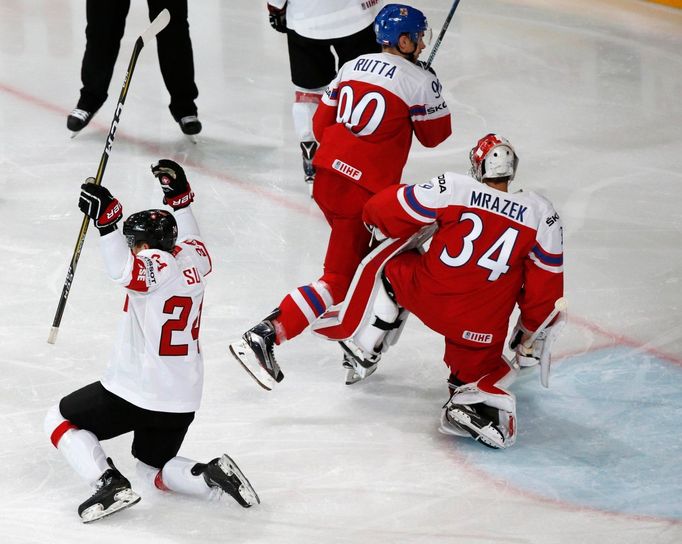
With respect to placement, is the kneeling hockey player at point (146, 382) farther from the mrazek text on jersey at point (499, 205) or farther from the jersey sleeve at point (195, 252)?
the mrazek text on jersey at point (499, 205)

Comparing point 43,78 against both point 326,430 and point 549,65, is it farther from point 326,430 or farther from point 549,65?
point 326,430

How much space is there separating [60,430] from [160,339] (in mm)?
359

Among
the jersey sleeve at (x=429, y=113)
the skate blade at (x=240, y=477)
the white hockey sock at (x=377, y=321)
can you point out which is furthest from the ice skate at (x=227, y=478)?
the jersey sleeve at (x=429, y=113)

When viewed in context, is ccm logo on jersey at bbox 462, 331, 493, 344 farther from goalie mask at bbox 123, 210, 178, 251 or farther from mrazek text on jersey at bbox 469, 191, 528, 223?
goalie mask at bbox 123, 210, 178, 251

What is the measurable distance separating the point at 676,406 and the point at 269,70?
4007 millimetres

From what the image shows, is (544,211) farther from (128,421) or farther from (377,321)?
(128,421)

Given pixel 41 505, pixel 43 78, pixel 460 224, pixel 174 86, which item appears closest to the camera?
pixel 41 505

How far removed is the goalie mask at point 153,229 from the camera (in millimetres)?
3121

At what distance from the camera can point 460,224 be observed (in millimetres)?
3512

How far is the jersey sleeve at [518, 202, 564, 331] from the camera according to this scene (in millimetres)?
3512

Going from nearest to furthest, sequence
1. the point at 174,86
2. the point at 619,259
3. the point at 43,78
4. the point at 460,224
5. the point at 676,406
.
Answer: the point at 460,224 < the point at 676,406 < the point at 619,259 < the point at 174,86 < the point at 43,78

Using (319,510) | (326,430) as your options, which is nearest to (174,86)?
(326,430)

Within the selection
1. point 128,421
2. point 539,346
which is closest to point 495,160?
point 539,346

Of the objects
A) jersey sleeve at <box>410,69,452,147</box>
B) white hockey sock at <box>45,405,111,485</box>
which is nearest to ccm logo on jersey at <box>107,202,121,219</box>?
white hockey sock at <box>45,405,111,485</box>
